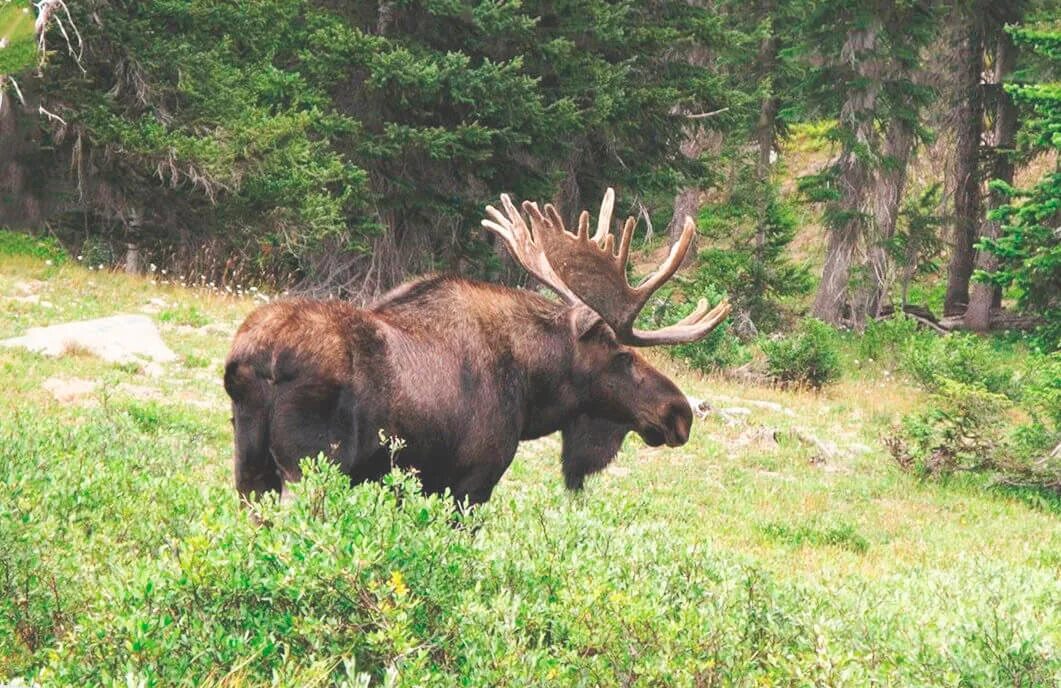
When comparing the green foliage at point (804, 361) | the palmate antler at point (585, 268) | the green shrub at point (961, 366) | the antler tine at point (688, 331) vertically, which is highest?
the palmate antler at point (585, 268)

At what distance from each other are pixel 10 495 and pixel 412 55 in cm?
1581

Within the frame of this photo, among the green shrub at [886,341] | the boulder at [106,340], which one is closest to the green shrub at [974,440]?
the boulder at [106,340]

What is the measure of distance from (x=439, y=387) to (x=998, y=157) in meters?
25.6

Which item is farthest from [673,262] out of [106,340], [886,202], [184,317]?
[886,202]

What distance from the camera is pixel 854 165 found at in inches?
1021

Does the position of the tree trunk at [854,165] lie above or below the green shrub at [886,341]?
above

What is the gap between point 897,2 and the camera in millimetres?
25516

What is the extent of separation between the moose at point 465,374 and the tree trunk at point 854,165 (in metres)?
19.4

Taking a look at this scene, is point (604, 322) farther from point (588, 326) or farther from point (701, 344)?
point (701, 344)

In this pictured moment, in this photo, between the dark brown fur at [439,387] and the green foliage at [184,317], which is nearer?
the dark brown fur at [439,387]

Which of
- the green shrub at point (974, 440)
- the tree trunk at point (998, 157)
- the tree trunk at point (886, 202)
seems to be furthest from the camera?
the tree trunk at point (998, 157)

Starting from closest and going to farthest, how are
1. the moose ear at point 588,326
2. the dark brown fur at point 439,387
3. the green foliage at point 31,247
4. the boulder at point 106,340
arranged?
the dark brown fur at point 439,387, the moose ear at point 588,326, the boulder at point 106,340, the green foliage at point 31,247

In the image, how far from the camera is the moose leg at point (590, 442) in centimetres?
702

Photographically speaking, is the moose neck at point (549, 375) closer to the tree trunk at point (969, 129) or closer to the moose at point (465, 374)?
the moose at point (465, 374)
